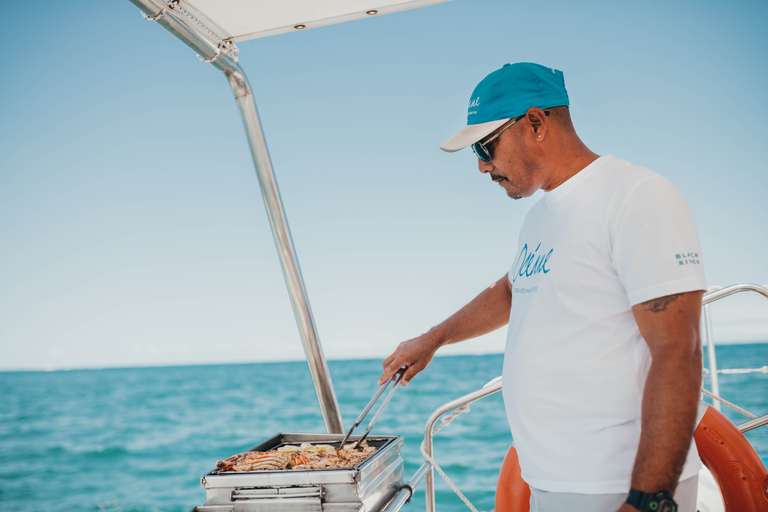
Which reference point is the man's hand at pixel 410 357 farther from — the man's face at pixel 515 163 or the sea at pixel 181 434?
the sea at pixel 181 434

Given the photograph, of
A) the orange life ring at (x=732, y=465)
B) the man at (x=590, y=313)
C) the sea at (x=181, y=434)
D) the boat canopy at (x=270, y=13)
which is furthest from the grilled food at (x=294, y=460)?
the sea at (x=181, y=434)

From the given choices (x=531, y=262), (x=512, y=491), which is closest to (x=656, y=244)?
(x=531, y=262)

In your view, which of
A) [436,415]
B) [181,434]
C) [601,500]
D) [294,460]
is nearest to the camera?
[601,500]

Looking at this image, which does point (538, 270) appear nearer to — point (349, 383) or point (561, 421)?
point (561, 421)

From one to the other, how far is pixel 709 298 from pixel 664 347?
1.18m

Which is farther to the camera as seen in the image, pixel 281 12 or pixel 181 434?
pixel 181 434

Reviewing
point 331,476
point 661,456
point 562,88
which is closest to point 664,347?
point 661,456

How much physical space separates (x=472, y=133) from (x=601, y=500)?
2.54 ft

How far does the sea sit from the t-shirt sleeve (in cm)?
974

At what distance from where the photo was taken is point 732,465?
1593 mm

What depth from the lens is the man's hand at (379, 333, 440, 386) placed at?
154cm

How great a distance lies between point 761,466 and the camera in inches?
63.1

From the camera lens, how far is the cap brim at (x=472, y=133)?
1146 mm

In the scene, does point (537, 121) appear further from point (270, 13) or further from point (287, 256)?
point (287, 256)
